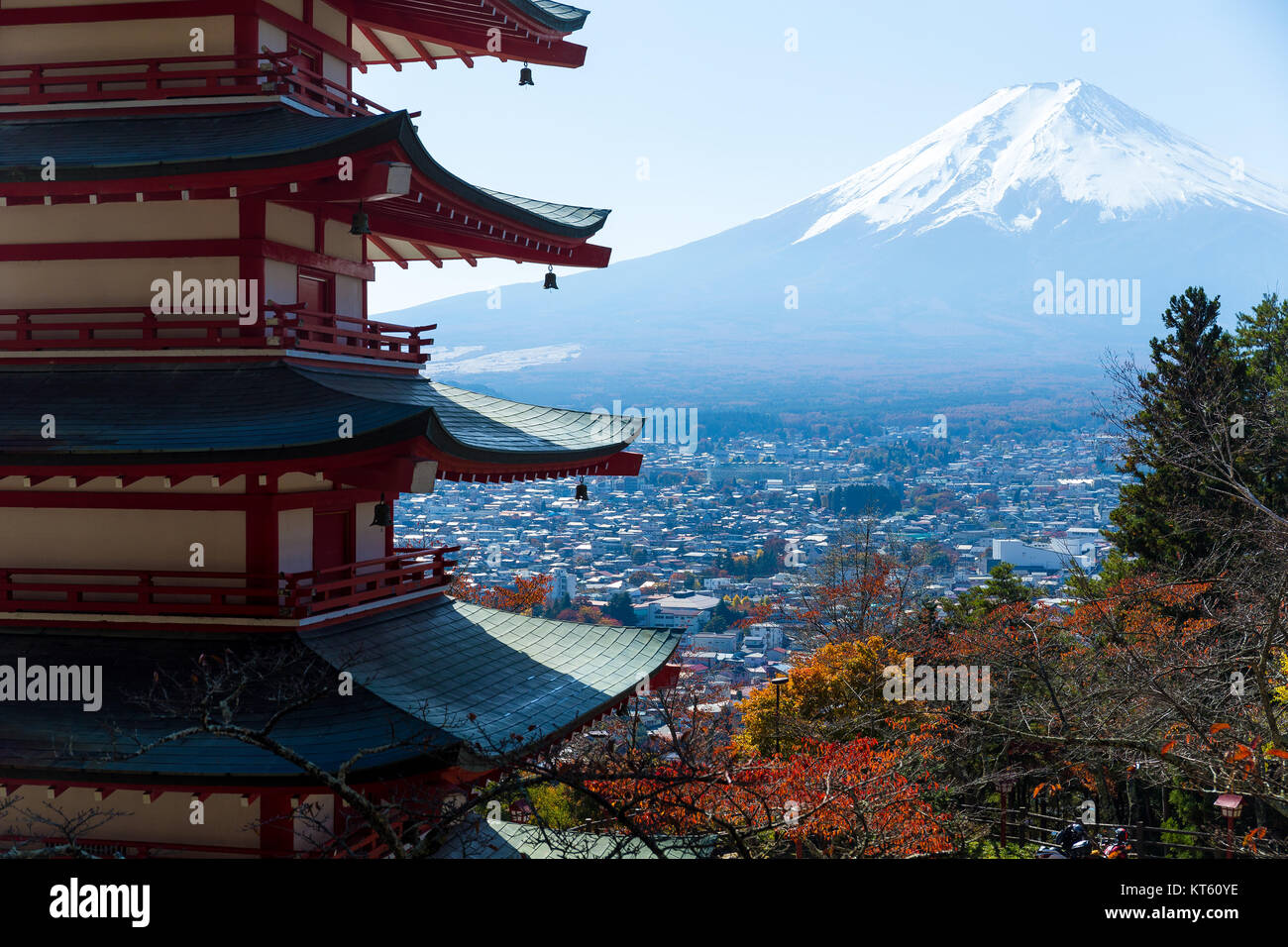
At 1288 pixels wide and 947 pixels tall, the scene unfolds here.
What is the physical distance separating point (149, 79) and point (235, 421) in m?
3.71

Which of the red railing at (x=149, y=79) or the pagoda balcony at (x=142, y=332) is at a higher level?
the red railing at (x=149, y=79)

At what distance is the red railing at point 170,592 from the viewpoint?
9.52 meters

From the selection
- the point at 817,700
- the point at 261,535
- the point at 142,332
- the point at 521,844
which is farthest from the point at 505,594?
the point at 261,535

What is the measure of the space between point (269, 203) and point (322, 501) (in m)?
2.75

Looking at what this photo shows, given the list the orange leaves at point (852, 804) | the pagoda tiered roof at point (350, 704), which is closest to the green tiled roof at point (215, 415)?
the pagoda tiered roof at point (350, 704)

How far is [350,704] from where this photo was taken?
886 centimetres

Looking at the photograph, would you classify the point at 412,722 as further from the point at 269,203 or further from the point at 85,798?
the point at 269,203

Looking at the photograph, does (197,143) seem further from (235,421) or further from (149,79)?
(235,421)

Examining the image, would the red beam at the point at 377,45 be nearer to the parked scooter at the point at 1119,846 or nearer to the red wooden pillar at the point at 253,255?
the red wooden pillar at the point at 253,255

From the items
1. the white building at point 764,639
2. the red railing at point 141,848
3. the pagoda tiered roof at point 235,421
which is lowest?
the white building at point 764,639

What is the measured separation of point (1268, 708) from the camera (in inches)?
516

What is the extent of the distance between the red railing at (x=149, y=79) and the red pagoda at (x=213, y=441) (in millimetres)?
27

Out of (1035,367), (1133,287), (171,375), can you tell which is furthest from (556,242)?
(1133,287)

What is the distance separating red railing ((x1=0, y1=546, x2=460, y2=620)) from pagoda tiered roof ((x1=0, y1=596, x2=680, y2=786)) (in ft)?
0.75
